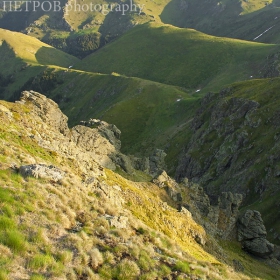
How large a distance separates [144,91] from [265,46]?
91.2 metres

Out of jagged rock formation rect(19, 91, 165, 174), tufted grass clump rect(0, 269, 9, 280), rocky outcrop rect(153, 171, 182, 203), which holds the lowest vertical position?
tufted grass clump rect(0, 269, 9, 280)

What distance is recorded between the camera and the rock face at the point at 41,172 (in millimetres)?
18250

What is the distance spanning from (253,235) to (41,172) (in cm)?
3626

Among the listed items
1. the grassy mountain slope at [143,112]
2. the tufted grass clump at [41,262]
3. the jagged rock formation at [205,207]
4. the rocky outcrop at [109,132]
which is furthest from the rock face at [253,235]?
the grassy mountain slope at [143,112]

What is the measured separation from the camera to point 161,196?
41031 millimetres

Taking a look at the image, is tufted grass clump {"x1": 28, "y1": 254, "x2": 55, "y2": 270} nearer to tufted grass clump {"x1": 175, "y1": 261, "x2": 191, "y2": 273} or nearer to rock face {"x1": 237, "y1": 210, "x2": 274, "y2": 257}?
tufted grass clump {"x1": 175, "y1": 261, "x2": 191, "y2": 273}

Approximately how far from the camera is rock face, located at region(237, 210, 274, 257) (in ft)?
139

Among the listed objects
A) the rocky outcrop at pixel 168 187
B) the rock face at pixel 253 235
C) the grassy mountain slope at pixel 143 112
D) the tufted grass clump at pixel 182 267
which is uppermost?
the grassy mountain slope at pixel 143 112

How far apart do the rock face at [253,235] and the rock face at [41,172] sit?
1320 inches

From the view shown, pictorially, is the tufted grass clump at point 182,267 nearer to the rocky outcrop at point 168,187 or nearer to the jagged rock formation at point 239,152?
the rocky outcrop at point 168,187

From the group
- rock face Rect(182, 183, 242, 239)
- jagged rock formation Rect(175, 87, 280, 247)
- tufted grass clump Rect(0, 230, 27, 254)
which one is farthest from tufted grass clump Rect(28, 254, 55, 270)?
jagged rock formation Rect(175, 87, 280, 247)

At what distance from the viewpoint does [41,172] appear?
1892 centimetres

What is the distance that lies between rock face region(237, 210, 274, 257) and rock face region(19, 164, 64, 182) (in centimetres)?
3353

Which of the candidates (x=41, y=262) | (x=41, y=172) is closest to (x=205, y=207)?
(x=41, y=172)
